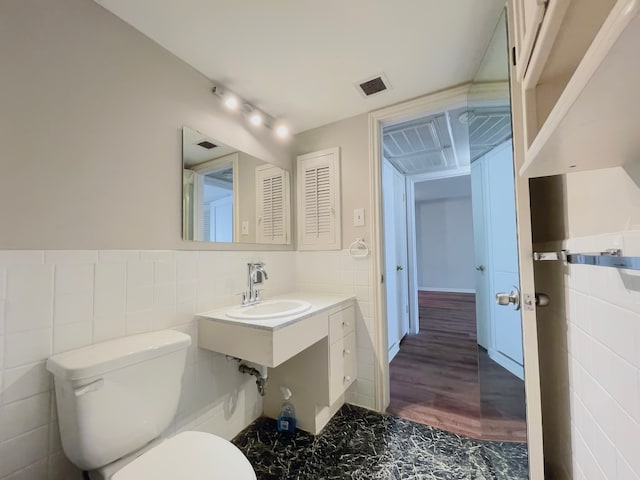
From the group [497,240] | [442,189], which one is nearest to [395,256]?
[497,240]

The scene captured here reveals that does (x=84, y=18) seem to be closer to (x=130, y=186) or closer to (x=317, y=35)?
(x=130, y=186)

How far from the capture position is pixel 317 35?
4.30 ft

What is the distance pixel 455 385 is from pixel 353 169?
1.93 meters

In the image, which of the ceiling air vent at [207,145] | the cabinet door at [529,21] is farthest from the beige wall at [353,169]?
the cabinet door at [529,21]

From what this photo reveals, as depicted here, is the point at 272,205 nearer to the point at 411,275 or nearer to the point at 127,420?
the point at 127,420

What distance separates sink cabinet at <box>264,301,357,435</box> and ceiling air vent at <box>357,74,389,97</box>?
1.38 meters

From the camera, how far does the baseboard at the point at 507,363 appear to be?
1.00m

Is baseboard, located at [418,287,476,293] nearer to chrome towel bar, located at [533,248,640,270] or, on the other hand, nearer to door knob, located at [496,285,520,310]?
door knob, located at [496,285,520,310]

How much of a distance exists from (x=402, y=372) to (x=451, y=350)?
0.85 m

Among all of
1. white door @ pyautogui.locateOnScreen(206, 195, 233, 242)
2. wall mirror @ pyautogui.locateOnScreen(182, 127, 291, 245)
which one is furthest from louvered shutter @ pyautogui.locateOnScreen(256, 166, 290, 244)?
white door @ pyautogui.locateOnScreen(206, 195, 233, 242)

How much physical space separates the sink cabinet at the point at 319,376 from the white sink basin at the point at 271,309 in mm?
188

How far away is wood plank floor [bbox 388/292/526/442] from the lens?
115cm

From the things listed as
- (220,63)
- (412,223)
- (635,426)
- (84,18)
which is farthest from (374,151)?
(412,223)

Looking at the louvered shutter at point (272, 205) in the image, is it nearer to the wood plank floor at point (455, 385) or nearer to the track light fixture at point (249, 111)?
the track light fixture at point (249, 111)
